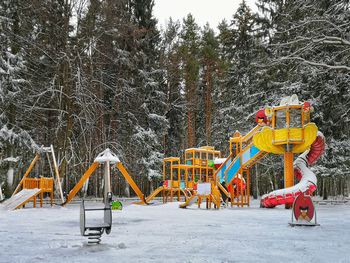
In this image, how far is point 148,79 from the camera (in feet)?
115

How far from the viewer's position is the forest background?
16.4 m

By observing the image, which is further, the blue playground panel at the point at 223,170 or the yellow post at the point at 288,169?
the blue playground panel at the point at 223,170

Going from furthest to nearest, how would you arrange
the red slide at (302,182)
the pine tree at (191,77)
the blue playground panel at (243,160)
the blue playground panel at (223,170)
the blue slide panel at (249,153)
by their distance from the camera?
the pine tree at (191,77), the blue playground panel at (223,170), the blue playground panel at (243,160), the blue slide panel at (249,153), the red slide at (302,182)

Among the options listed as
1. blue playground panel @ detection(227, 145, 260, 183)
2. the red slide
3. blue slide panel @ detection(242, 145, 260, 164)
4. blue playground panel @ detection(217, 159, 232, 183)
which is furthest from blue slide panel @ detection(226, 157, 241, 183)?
the red slide

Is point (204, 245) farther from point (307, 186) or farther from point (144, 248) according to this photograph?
point (307, 186)

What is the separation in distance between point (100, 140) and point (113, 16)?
9.74 metres

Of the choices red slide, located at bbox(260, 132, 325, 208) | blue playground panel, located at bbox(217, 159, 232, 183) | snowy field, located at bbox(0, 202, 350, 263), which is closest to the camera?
snowy field, located at bbox(0, 202, 350, 263)

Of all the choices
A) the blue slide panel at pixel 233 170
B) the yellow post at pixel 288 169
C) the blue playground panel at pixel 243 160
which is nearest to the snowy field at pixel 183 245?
the yellow post at pixel 288 169

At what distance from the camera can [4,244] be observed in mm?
7688

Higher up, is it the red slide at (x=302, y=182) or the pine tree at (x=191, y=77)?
the pine tree at (x=191, y=77)

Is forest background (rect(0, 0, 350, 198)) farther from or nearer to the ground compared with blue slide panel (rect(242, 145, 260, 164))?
farther from the ground

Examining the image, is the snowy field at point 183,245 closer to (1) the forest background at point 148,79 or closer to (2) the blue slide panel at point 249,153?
(1) the forest background at point 148,79

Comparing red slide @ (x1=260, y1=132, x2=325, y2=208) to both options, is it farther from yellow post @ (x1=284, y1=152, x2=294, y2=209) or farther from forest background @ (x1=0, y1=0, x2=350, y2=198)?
forest background @ (x1=0, y1=0, x2=350, y2=198)

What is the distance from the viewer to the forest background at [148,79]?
16391 mm
